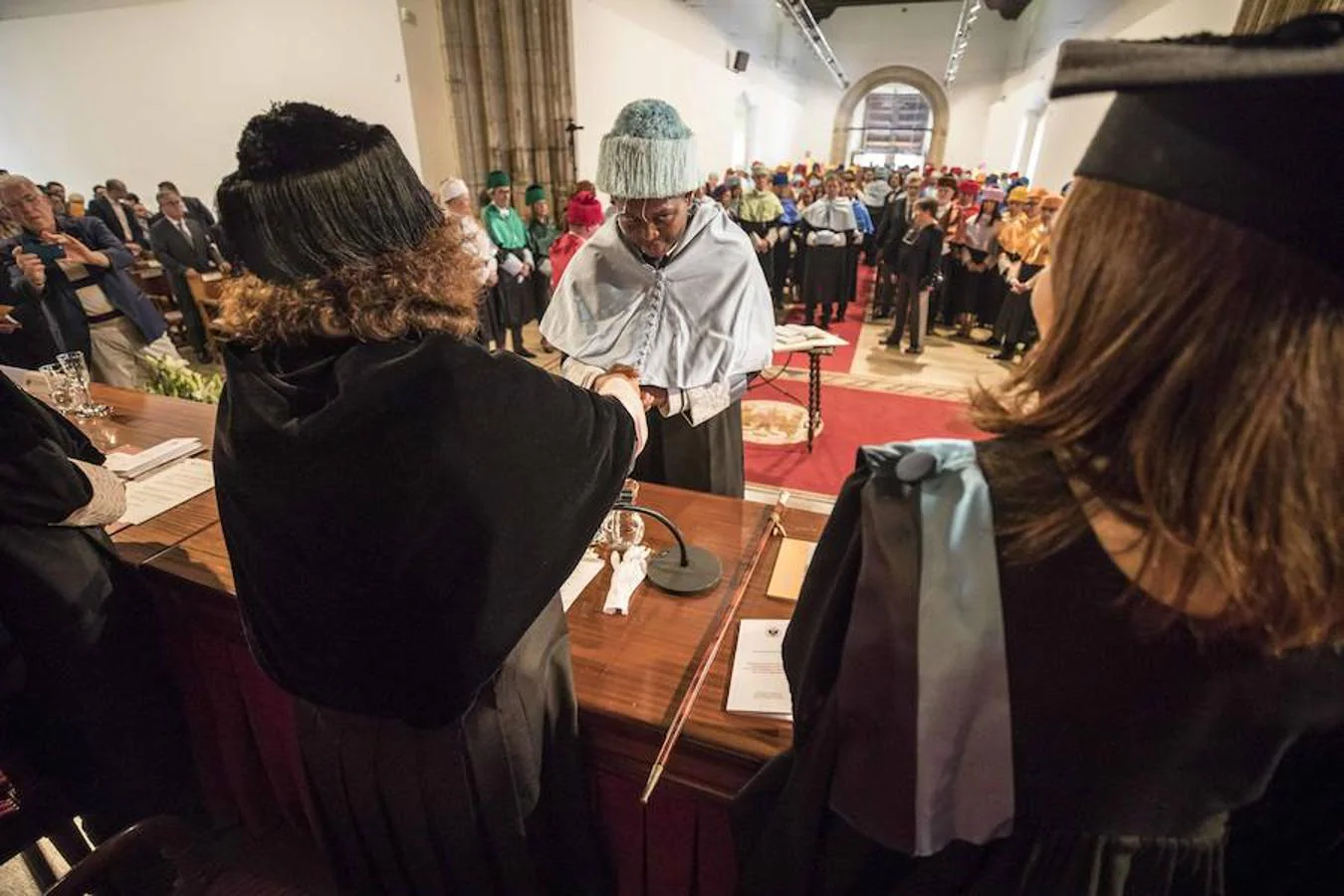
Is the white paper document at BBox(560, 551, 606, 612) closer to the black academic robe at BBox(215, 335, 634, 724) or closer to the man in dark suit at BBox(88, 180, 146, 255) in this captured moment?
the black academic robe at BBox(215, 335, 634, 724)

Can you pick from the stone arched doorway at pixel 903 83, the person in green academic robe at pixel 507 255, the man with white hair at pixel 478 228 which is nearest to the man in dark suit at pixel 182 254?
the man with white hair at pixel 478 228

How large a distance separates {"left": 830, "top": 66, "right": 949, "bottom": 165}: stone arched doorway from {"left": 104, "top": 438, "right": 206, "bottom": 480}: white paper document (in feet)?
81.1

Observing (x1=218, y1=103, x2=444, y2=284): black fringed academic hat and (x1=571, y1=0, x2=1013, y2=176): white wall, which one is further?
(x1=571, y1=0, x2=1013, y2=176): white wall

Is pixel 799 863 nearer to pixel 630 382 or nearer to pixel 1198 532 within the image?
pixel 1198 532

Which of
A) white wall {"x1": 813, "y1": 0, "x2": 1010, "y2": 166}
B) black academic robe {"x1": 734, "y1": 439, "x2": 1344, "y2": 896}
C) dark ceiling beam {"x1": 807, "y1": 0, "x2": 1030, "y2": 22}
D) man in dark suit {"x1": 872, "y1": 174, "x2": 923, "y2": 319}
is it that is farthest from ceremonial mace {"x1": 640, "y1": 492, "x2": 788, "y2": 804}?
white wall {"x1": 813, "y1": 0, "x2": 1010, "y2": 166}

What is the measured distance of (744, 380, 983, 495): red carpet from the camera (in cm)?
465

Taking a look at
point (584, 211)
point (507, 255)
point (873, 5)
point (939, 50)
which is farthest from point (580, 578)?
point (873, 5)

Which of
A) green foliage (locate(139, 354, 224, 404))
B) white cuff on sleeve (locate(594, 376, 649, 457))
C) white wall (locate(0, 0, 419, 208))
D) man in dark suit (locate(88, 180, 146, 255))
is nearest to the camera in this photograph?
white cuff on sleeve (locate(594, 376, 649, 457))

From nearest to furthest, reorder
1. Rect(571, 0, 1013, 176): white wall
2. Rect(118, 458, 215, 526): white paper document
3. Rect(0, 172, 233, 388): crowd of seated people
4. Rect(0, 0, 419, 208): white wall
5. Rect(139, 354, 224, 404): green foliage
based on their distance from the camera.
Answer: Rect(118, 458, 215, 526): white paper document < Rect(139, 354, 224, 404): green foliage < Rect(0, 172, 233, 388): crowd of seated people < Rect(0, 0, 419, 208): white wall < Rect(571, 0, 1013, 176): white wall

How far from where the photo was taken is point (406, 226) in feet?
3.43

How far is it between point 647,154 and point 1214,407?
5.98 ft

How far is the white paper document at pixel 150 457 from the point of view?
2247mm

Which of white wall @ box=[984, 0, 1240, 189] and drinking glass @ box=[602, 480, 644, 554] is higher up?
white wall @ box=[984, 0, 1240, 189]

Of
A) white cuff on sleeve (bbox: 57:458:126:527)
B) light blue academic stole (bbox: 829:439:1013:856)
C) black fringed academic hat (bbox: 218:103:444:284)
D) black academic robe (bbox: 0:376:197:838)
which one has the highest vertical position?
black fringed academic hat (bbox: 218:103:444:284)
